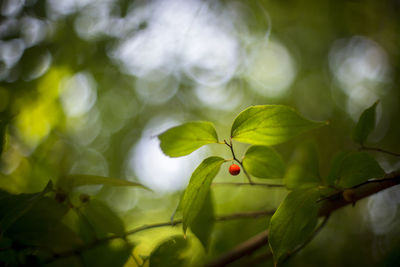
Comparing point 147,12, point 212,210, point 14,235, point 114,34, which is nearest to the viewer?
point 14,235

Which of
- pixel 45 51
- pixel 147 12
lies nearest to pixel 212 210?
pixel 45 51

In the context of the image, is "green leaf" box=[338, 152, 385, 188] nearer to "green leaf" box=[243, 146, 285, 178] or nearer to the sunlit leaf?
"green leaf" box=[243, 146, 285, 178]

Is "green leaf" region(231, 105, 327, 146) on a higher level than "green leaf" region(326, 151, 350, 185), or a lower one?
higher

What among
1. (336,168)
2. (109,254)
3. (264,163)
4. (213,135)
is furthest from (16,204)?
(336,168)

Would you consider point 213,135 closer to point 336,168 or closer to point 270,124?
point 270,124

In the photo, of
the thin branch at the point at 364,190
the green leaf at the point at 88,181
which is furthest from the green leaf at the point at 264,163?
the green leaf at the point at 88,181

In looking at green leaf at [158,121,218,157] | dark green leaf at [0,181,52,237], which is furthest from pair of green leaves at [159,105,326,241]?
dark green leaf at [0,181,52,237]

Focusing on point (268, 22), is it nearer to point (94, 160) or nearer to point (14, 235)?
point (94, 160)

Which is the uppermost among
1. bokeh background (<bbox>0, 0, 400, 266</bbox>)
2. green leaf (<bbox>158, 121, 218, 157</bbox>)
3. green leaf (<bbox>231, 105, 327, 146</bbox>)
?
green leaf (<bbox>231, 105, 327, 146</bbox>)
